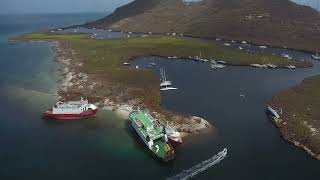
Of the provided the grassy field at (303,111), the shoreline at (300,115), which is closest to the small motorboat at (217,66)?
the grassy field at (303,111)

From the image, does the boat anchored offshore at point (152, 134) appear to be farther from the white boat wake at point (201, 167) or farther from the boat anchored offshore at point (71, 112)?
the boat anchored offshore at point (71, 112)

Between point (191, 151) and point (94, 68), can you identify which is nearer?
point (191, 151)

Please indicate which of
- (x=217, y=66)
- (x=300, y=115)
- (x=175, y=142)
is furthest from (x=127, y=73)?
(x=175, y=142)

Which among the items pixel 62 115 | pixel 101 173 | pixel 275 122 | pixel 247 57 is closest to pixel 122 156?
pixel 101 173

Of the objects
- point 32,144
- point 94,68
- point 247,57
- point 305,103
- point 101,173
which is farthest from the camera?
point 247,57

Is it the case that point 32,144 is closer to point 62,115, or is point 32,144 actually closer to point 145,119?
point 62,115

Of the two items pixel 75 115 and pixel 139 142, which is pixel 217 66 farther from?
pixel 139 142

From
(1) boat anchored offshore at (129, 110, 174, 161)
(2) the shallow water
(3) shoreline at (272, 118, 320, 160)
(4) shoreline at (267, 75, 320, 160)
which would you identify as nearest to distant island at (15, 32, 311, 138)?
(2) the shallow water
